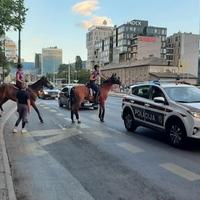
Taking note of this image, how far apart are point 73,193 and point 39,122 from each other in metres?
11.7

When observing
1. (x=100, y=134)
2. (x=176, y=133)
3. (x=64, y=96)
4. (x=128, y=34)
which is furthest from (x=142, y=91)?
(x=128, y=34)

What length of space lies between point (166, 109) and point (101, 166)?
3644 mm

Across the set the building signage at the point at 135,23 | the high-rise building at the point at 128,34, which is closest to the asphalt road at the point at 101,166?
the high-rise building at the point at 128,34

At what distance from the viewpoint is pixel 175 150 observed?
11414 millimetres

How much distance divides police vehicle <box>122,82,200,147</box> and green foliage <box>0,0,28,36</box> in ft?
23.7

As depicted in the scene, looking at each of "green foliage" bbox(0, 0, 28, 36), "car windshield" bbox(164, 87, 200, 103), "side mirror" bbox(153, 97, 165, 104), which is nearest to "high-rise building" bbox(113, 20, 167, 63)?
"green foliage" bbox(0, 0, 28, 36)

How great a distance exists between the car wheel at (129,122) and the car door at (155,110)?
51.8 inches

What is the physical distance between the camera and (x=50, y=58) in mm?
140375

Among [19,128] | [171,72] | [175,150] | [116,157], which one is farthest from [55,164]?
[171,72]

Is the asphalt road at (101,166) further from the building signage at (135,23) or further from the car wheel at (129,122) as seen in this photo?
the building signage at (135,23)

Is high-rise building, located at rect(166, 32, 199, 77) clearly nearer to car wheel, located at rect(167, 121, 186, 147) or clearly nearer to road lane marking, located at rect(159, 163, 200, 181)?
car wheel, located at rect(167, 121, 186, 147)

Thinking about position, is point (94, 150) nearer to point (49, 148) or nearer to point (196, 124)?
point (49, 148)

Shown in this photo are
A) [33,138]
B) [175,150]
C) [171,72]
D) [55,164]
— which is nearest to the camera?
[55,164]

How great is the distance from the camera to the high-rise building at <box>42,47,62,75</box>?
136 metres
